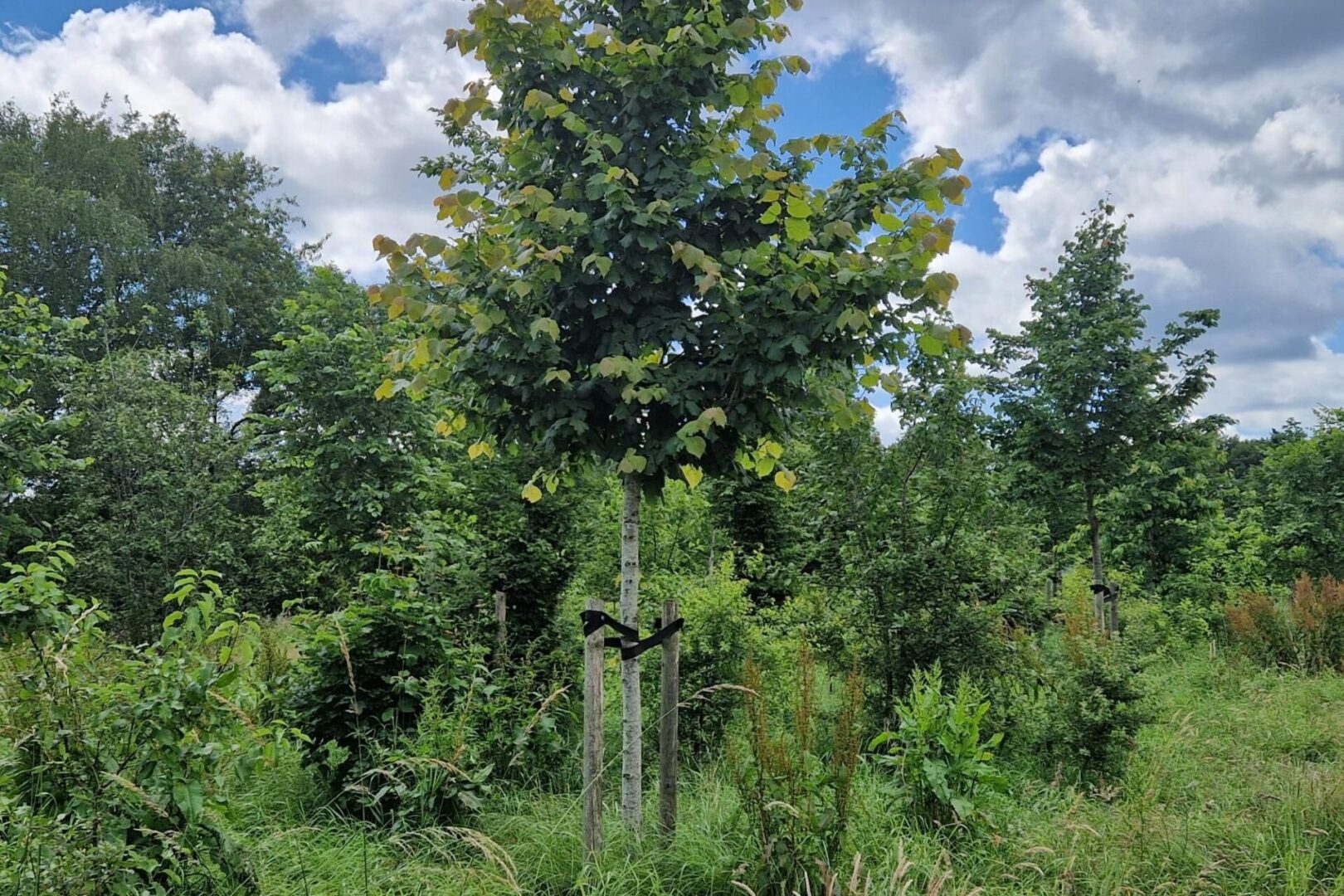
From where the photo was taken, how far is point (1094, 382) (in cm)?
895

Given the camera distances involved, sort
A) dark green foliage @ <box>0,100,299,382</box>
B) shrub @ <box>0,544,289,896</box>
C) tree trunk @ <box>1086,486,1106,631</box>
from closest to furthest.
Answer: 1. shrub @ <box>0,544,289,896</box>
2. tree trunk @ <box>1086,486,1106,631</box>
3. dark green foliage @ <box>0,100,299,382</box>

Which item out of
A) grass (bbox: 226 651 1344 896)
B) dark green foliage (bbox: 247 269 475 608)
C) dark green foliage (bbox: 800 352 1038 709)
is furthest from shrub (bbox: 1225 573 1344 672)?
dark green foliage (bbox: 247 269 475 608)

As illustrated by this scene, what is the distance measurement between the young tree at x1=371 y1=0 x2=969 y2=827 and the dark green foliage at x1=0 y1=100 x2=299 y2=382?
47.2 ft

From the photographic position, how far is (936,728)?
4.02m

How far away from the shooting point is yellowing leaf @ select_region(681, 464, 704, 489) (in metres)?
3.30

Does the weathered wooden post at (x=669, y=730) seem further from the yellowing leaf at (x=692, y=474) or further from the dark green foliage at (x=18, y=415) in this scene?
the dark green foliage at (x=18, y=415)

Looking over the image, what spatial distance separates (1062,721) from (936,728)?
6.63ft

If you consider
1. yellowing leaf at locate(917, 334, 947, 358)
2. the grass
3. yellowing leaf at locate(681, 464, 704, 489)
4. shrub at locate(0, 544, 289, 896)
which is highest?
yellowing leaf at locate(917, 334, 947, 358)

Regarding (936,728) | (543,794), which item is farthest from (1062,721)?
(543,794)

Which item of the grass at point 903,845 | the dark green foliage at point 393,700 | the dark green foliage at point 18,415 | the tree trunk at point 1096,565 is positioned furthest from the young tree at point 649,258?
the tree trunk at point 1096,565

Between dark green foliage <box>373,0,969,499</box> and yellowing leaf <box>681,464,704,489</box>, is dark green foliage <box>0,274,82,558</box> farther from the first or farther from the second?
yellowing leaf <box>681,464,704,489</box>

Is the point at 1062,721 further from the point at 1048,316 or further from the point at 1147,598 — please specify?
the point at 1147,598

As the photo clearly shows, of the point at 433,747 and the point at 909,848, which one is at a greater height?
the point at 433,747

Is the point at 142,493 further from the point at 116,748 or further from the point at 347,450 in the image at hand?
the point at 116,748
